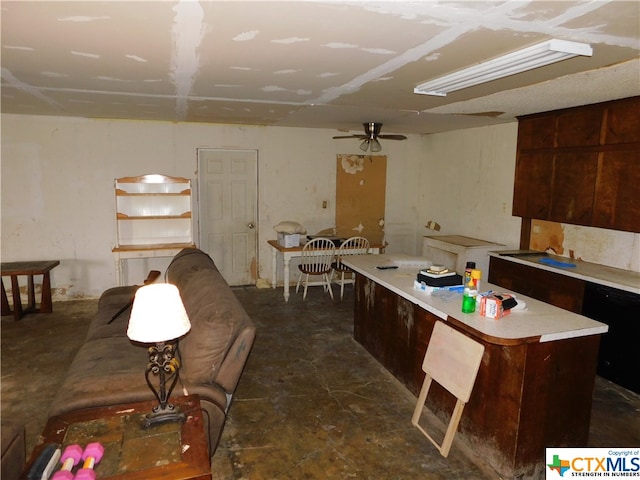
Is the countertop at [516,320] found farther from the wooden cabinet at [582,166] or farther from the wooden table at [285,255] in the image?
the wooden table at [285,255]

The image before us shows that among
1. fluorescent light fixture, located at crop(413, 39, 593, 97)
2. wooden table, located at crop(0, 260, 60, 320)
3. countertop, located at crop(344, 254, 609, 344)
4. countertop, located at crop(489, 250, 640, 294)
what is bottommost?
wooden table, located at crop(0, 260, 60, 320)

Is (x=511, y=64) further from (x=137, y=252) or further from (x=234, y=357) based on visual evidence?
(x=137, y=252)

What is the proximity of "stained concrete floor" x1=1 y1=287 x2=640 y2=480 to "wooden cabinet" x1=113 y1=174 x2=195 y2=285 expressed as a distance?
1.18 meters

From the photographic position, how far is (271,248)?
6035 millimetres

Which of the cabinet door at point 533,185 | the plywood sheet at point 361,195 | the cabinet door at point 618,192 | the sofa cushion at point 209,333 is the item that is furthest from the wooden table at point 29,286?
the cabinet door at point 618,192

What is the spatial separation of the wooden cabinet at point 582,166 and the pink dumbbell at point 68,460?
3.95 m

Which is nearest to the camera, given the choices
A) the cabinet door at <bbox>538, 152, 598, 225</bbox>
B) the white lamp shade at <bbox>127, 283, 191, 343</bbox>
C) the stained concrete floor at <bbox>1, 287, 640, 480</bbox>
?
the white lamp shade at <bbox>127, 283, 191, 343</bbox>

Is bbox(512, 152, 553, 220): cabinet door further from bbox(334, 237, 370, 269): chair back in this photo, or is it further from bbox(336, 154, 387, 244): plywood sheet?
bbox(336, 154, 387, 244): plywood sheet

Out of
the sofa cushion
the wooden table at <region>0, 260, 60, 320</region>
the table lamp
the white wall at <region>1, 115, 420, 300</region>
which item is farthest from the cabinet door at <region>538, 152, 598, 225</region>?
the wooden table at <region>0, 260, 60, 320</region>

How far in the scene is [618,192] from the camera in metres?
3.50

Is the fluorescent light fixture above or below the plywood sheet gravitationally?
above

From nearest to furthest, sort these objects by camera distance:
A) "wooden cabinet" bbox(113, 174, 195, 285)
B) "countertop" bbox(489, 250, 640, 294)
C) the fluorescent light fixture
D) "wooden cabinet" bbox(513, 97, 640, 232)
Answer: the fluorescent light fixture → "countertop" bbox(489, 250, 640, 294) → "wooden cabinet" bbox(513, 97, 640, 232) → "wooden cabinet" bbox(113, 174, 195, 285)

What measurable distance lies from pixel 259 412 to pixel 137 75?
2.47m

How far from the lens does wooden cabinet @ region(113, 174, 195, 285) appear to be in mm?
5121
